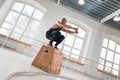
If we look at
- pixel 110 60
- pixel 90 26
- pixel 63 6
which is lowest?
pixel 110 60

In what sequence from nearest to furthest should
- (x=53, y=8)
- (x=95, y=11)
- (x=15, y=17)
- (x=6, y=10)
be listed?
1. (x=6, y=10)
2. (x=15, y=17)
3. (x=53, y=8)
4. (x=95, y=11)

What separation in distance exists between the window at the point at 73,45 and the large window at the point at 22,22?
4.57 ft

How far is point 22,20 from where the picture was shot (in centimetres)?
579

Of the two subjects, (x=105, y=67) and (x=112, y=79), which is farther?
(x=105, y=67)

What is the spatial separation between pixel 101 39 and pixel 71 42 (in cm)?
144

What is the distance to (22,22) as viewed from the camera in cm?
576

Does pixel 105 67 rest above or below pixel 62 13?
below

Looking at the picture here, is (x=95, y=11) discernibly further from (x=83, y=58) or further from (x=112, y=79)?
(x=112, y=79)

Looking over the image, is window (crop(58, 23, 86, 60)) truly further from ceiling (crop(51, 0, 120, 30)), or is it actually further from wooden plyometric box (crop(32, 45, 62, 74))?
wooden plyometric box (crop(32, 45, 62, 74))

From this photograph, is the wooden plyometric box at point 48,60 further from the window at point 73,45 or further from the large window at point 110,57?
the large window at point 110,57

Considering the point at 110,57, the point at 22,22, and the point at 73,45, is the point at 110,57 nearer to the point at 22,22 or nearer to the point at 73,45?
the point at 73,45

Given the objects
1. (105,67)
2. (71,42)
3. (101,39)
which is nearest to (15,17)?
(71,42)

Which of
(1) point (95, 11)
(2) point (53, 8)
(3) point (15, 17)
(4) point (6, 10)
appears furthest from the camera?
(1) point (95, 11)

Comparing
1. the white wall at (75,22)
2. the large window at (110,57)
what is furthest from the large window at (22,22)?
the large window at (110,57)
